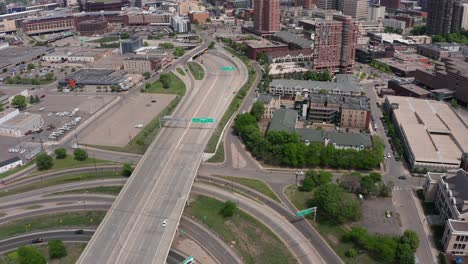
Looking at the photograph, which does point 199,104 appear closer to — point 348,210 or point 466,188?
point 348,210

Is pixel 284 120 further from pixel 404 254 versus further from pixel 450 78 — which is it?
pixel 450 78

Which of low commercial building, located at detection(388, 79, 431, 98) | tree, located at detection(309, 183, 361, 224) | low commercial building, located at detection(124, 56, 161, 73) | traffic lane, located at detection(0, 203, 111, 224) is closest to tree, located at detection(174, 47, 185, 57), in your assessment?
low commercial building, located at detection(124, 56, 161, 73)

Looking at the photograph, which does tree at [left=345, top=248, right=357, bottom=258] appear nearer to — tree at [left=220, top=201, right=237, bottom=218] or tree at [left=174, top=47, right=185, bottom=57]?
tree at [left=220, top=201, right=237, bottom=218]

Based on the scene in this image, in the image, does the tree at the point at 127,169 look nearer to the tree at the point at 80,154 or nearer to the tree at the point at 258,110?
the tree at the point at 80,154

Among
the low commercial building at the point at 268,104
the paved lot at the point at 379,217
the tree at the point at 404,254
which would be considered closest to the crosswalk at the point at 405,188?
the paved lot at the point at 379,217

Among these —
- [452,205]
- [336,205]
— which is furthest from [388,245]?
[452,205]
